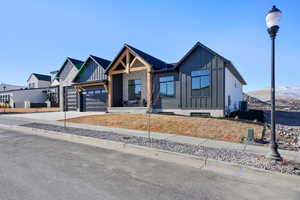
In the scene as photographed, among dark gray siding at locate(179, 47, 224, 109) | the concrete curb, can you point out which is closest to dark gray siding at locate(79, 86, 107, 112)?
dark gray siding at locate(179, 47, 224, 109)

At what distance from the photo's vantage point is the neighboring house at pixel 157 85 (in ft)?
38.9

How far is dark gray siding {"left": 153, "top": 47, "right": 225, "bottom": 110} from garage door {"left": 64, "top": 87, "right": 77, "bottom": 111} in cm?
1098

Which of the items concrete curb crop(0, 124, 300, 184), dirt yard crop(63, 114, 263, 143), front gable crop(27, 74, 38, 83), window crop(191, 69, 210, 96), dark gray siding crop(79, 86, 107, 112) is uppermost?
front gable crop(27, 74, 38, 83)

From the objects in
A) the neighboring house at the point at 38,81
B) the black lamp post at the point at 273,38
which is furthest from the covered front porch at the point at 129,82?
the neighboring house at the point at 38,81

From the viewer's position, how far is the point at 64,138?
7.70 metres

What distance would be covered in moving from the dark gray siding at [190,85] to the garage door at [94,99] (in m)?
A: 6.20

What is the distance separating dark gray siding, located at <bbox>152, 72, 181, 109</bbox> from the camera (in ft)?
43.5

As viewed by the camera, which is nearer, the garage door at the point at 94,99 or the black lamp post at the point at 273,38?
the black lamp post at the point at 273,38

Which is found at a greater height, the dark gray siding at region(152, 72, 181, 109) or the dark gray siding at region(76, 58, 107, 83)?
the dark gray siding at region(76, 58, 107, 83)

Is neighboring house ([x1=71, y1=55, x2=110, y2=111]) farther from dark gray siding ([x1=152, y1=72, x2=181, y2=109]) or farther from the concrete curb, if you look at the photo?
the concrete curb

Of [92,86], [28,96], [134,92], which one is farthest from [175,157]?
[28,96]

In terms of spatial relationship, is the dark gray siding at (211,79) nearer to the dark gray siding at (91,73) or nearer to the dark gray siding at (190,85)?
the dark gray siding at (190,85)

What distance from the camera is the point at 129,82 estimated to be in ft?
55.1

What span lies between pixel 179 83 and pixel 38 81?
36.7 metres
